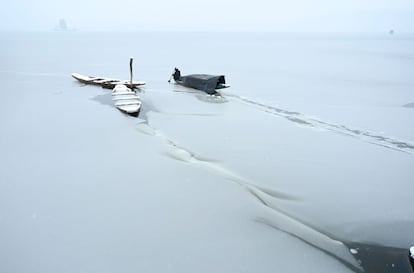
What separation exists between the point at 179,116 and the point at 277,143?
446 cm

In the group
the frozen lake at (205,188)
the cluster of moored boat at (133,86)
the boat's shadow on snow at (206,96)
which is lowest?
the frozen lake at (205,188)

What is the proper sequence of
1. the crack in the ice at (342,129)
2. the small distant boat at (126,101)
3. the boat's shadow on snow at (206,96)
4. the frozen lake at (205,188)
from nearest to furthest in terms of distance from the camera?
the frozen lake at (205,188)
the crack in the ice at (342,129)
the small distant boat at (126,101)
the boat's shadow on snow at (206,96)

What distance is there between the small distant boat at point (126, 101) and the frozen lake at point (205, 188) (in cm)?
37

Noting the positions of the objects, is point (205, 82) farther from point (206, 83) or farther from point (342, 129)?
point (342, 129)

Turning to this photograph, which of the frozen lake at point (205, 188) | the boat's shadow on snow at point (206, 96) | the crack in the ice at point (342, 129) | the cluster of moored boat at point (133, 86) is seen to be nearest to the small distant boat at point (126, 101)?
the cluster of moored boat at point (133, 86)

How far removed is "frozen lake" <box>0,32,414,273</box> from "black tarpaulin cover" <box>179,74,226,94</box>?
402cm

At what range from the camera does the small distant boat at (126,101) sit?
43.7 ft

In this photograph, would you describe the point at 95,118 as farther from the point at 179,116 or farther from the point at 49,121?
the point at 179,116

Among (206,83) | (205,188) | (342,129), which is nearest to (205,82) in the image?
(206,83)

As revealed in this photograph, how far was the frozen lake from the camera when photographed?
5258mm

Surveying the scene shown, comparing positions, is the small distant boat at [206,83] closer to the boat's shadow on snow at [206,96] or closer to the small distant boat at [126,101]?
the boat's shadow on snow at [206,96]

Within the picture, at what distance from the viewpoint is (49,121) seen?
1205 centimetres

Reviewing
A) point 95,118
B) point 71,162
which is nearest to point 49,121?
point 95,118

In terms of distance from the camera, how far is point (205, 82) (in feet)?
61.2
